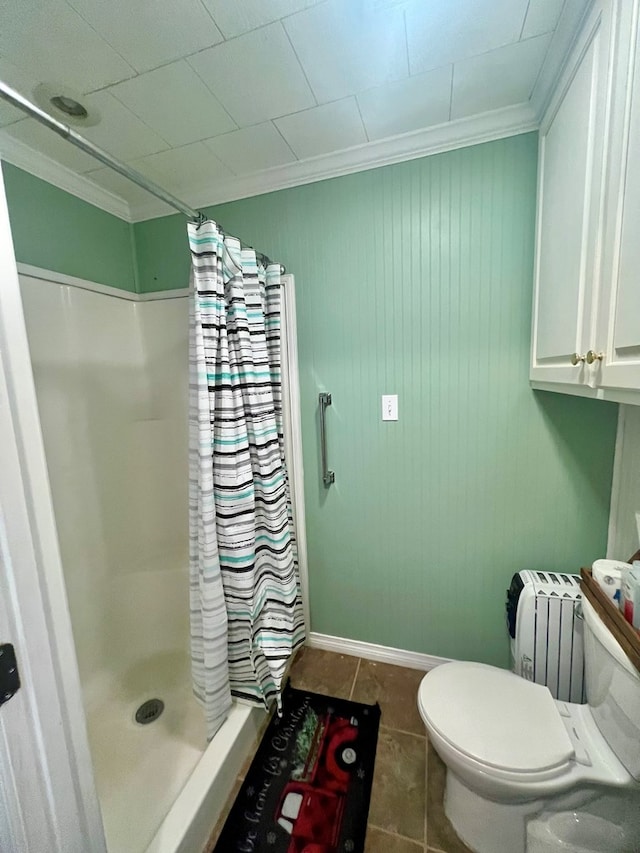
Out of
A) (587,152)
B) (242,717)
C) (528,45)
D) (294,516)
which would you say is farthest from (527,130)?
(242,717)

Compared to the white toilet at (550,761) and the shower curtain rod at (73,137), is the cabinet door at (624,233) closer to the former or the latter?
the white toilet at (550,761)

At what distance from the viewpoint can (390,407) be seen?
1.43m

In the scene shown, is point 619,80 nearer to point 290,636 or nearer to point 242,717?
point 290,636

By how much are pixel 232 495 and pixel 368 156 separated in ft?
4.75

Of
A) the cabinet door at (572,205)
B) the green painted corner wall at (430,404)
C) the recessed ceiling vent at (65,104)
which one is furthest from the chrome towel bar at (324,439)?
the recessed ceiling vent at (65,104)

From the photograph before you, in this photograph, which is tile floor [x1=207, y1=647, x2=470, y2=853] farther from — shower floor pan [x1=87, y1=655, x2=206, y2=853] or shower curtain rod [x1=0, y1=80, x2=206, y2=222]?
shower curtain rod [x1=0, y1=80, x2=206, y2=222]

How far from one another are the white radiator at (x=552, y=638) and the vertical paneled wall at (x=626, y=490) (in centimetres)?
23

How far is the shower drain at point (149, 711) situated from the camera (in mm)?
1325

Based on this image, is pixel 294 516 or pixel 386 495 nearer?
pixel 386 495

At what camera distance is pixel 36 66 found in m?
0.93

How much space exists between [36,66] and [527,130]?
5.23 ft

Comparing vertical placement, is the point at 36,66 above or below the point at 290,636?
above

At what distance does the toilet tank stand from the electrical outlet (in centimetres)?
89

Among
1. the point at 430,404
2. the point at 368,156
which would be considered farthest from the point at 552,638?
the point at 368,156
